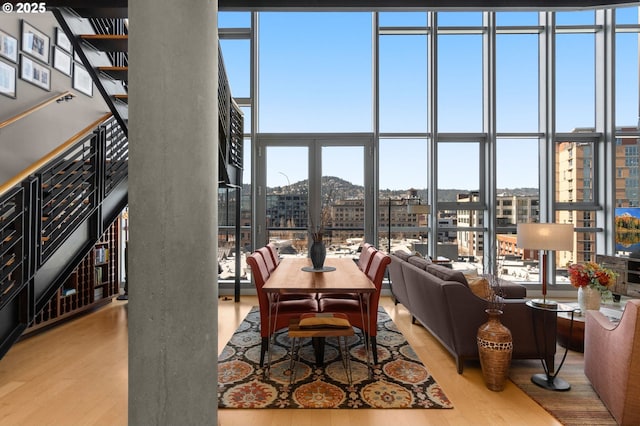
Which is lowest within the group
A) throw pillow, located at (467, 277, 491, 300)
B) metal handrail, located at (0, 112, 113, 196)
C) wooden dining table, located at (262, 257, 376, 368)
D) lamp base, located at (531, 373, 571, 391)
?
lamp base, located at (531, 373, 571, 391)

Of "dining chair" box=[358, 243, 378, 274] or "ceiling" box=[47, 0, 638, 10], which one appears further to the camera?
"dining chair" box=[358, 243, 378, 274]

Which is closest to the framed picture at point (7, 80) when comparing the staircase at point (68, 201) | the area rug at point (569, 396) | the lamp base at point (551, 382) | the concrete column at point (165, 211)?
the staircase at point (68, 201)

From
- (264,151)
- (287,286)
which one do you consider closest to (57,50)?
(264,151)

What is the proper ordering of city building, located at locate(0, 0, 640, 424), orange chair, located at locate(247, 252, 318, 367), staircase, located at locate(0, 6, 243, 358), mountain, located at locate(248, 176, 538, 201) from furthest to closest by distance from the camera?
1. mountain, located at locate(248, 176, 538, 201)
2. city building, located at locate(0, 0, 640, 424)
3. orange chair, located at locate(247, 252, 318, 367)
4. staircase, located at locate(0, 6, 243, 358)

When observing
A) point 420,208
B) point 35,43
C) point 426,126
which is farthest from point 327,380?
point 35,43

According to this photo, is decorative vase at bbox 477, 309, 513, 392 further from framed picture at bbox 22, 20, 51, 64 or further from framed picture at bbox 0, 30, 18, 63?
framed picture at bbox 22, 20, 51, 64

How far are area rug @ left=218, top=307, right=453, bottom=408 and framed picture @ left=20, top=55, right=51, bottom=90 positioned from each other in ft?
13.5

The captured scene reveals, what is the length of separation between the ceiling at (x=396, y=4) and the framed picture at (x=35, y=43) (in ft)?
6.37

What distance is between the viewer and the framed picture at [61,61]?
4.80 meters

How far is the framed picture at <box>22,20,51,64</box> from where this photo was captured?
14.2ft

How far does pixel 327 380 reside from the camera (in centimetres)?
293

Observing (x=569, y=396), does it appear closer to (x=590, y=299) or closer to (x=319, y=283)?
(x=590, y=299)

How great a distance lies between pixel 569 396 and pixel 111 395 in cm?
349

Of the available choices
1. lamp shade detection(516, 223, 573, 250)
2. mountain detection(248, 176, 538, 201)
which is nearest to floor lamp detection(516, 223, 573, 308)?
lamp shade detection(516, 223, 573, 250)
